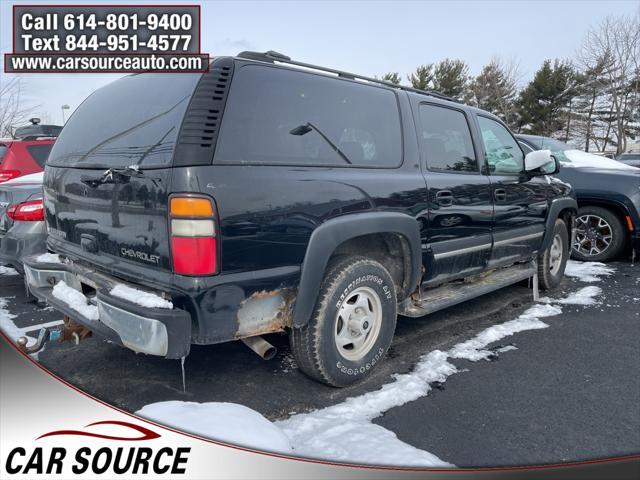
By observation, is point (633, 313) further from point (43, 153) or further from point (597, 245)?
point (43, 153)

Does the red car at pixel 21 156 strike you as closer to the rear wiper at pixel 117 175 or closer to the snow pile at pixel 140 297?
the rear wiper at pixel 117 175

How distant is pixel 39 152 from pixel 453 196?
5.04 m

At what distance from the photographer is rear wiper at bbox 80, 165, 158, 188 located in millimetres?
2193

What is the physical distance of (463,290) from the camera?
374cm

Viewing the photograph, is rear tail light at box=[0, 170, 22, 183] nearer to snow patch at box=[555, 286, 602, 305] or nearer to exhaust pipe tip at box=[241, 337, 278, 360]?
exhaust pipe tip at box=[241, 337, 278, 360]

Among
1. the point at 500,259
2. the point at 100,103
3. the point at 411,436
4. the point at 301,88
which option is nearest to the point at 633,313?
the point at 500,259

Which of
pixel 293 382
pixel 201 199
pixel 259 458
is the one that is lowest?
pixel 293 382

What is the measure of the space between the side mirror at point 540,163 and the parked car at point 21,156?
550 centimetres

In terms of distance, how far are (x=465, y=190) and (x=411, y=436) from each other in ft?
6.33

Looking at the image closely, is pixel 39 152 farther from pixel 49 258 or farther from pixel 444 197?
pixel 444 197

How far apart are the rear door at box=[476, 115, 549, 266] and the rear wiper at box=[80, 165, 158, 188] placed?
9.25 feet

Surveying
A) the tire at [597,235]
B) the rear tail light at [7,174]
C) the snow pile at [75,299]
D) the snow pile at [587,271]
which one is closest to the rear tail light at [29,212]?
the snow pile at [75,299]

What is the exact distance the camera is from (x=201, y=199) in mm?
2029

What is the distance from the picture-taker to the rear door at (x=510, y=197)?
391cm
